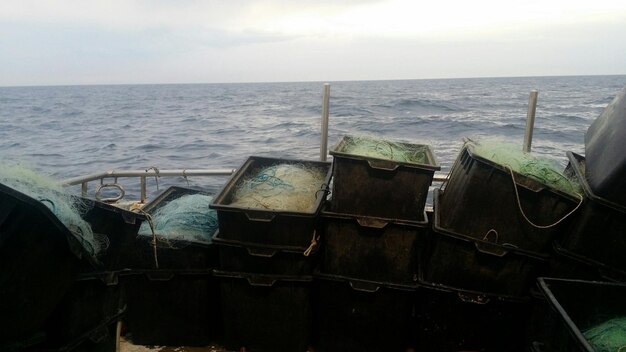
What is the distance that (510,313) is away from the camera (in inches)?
115

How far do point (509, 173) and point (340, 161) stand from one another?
1.10 meters

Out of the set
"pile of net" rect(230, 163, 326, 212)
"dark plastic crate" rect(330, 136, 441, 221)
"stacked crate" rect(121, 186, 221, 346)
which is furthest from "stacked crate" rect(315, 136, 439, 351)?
"stacked crate" rect(121, 186, 221, 346)

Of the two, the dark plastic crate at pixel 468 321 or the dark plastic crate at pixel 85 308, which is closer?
the dark plastic crate at pixel 85 308

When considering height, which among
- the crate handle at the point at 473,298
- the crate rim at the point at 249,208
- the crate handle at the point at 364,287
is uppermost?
the crate rim at the point at 249,208

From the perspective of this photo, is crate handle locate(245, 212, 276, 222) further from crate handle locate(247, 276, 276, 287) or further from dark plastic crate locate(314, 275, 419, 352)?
dark plastic crate locate(314, 275, 419, 352)

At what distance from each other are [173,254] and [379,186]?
1558mm

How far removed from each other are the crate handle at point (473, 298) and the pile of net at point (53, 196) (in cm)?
235

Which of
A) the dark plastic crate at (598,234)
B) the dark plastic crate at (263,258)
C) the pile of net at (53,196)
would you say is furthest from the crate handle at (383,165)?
the pile of net at (53,196)

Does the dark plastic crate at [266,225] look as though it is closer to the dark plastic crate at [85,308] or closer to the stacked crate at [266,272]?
the stacked crate at [266,272]

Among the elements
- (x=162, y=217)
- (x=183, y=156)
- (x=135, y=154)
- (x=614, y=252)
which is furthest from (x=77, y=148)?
(x=614, y=252)

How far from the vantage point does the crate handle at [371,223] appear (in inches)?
113

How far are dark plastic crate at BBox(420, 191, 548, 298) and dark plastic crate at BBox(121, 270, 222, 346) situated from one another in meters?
1.65

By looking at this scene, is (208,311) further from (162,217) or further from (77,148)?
(77,148)

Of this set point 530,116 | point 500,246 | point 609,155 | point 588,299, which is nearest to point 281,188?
point 500,246
